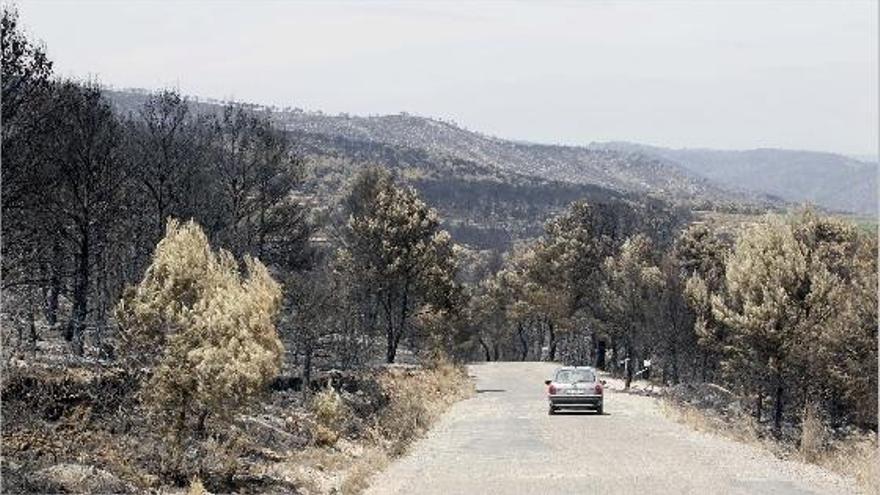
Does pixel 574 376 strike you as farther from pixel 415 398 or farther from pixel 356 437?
pixel 356 437

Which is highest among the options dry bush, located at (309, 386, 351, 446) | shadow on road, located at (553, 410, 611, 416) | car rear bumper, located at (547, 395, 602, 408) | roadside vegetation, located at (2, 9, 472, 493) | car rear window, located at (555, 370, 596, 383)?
roadside vegetation, located at (2, 9, 472, 493)

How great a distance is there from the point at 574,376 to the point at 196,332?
22220 mm

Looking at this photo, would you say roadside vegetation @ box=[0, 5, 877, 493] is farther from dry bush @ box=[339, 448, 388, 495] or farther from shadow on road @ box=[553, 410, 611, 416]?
shadow on road @ box=[553, 410, 611, 416]

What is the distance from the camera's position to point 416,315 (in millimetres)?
63000

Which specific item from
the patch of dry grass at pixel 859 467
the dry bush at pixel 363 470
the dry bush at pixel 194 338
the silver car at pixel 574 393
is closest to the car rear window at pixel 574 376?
the silver car at pixel 574 393

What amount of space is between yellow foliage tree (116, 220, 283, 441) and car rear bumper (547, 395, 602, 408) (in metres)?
19.6

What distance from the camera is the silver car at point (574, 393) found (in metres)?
37.1

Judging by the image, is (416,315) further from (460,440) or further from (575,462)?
(575,462)

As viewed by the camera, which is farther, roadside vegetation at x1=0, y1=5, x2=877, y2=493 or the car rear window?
the car rear window

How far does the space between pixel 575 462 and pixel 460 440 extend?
238 inches

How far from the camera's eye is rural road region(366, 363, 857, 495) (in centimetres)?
1914

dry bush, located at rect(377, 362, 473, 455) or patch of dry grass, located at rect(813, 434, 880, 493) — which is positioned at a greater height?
patch of dry grass, located at rect(813, 434, 880, 493)

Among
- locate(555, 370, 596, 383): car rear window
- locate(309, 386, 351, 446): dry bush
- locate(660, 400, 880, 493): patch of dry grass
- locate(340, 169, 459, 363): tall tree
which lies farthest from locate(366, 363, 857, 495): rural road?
locate(340, 169, 459, 363): tall tree

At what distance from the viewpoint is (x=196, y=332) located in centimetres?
1806
